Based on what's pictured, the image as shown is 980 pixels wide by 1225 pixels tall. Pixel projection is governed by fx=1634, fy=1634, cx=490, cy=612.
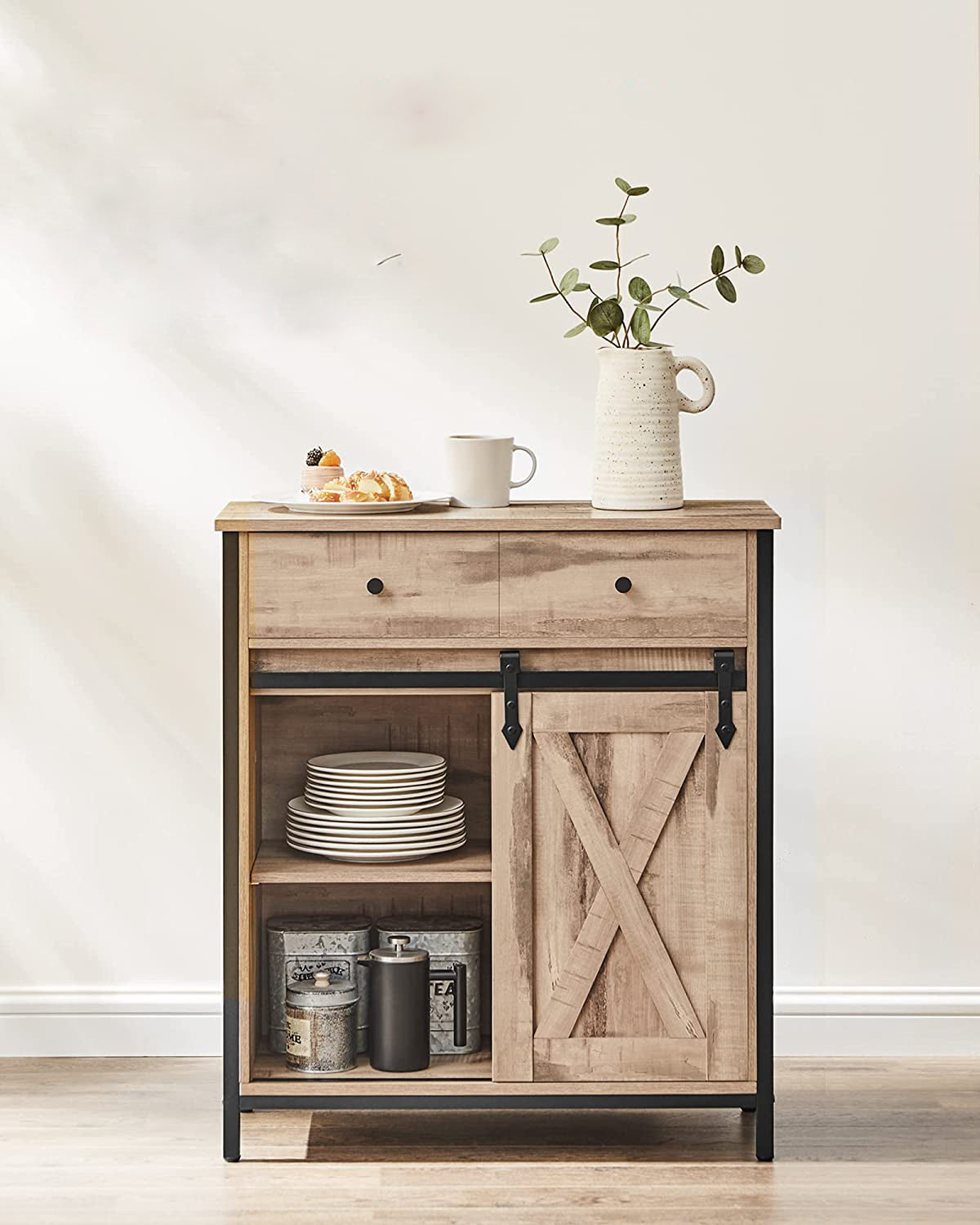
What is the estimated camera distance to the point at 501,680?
7.84 feet

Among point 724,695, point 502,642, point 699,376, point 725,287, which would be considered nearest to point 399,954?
point 502,642

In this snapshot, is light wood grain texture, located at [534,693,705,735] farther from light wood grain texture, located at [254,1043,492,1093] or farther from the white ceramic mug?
light wood grain texture, located at [254,1043,492,1093]

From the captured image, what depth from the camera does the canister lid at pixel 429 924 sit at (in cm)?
267

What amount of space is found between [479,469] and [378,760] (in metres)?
0.54

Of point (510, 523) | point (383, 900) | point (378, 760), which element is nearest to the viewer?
point (510, 523)

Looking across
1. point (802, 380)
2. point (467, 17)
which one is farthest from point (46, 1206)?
point (467, 17)

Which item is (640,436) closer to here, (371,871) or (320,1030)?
(371,871)

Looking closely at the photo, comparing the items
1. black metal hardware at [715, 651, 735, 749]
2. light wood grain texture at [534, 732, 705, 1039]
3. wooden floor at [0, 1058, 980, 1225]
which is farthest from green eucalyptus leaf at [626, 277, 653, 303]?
wooden floor at [0, 1058, 980, 1225]

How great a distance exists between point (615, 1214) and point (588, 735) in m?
0.67

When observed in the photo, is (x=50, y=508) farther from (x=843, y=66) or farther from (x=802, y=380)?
(x=843, y=66)

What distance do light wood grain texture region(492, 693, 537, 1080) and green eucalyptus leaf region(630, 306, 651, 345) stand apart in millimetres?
562

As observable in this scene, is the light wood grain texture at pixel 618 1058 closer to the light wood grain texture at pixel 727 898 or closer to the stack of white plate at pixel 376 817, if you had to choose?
the light wood grain texture at pixel 727 898

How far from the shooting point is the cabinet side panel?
2.40m

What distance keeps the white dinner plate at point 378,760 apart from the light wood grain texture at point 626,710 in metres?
0.31
